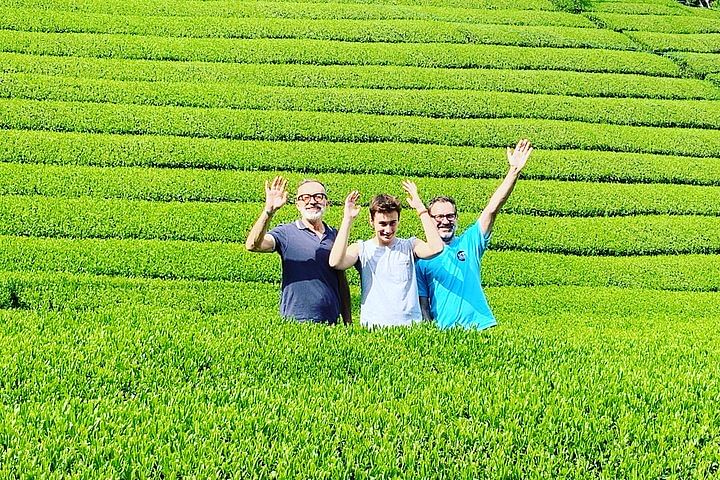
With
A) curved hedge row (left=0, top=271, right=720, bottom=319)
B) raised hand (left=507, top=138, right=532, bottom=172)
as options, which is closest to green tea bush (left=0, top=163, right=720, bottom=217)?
curved hedge row (left=0, top=271, right=720, bottom=319)

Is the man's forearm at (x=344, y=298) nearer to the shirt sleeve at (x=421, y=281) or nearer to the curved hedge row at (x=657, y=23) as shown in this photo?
the shirt sleeve at (x=421, y=281)

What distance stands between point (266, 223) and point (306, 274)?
71 centimetres

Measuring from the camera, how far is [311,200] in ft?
20.2

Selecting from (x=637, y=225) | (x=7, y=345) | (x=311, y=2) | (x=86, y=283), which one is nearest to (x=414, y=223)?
(x=637, y=225)


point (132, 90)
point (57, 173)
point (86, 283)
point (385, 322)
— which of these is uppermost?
point (132, 90)

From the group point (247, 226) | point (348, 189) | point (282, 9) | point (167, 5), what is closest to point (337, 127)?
point (348, 189)

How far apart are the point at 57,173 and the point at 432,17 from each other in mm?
17517

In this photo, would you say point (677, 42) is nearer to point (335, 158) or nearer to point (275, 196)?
point (335, 158)

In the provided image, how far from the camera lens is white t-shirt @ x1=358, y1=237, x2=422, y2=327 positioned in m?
6.04

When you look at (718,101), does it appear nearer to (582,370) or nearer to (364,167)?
(364,167)

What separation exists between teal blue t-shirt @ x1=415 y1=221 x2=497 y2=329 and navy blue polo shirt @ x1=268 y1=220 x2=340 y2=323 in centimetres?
95

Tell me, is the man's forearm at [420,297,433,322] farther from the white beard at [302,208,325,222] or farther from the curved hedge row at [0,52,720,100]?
the curved hedge row at [0,52,720,100]

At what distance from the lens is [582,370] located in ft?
17.1

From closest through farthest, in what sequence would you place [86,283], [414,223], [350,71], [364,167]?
[86,283]
[414,223]
[364,167]
[350,71]
